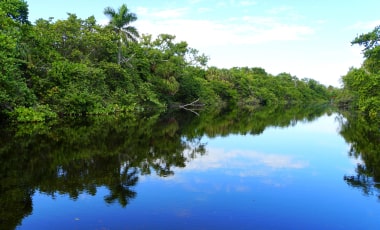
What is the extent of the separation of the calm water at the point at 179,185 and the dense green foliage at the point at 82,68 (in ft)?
27.4

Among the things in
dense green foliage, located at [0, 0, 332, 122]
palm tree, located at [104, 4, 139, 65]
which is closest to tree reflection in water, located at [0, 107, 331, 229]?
dense green foliage, located at [0, 0, 332, 122]

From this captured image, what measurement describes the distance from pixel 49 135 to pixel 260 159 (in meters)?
11.6

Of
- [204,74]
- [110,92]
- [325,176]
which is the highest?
[204,74]

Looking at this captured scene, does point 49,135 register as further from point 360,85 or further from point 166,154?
point 360,85

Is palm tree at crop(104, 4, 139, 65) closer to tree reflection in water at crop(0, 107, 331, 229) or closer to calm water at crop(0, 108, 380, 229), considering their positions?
tree reflection in water at crop(0, 107, 331, 229)

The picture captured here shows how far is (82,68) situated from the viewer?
33.8 metres

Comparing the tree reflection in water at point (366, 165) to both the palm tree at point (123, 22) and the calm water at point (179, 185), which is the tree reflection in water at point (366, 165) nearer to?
the calm water at point (179, 185)

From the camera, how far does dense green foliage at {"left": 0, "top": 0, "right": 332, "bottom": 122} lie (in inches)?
1005

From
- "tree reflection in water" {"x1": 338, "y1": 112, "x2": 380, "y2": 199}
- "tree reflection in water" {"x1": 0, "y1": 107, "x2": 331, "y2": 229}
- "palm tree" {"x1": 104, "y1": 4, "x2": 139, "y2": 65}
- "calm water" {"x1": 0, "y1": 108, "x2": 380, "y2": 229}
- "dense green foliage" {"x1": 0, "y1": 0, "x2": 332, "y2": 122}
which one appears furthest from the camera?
"palm tree" {"x1": 104, "y1": 4, "x2": 139, "y2": 65}

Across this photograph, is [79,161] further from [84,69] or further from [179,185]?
[84,69]

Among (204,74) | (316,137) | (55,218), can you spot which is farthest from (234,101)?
(55,218)

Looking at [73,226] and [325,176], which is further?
[325,176]

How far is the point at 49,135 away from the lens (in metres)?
19.0

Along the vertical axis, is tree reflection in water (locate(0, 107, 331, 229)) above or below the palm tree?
below
